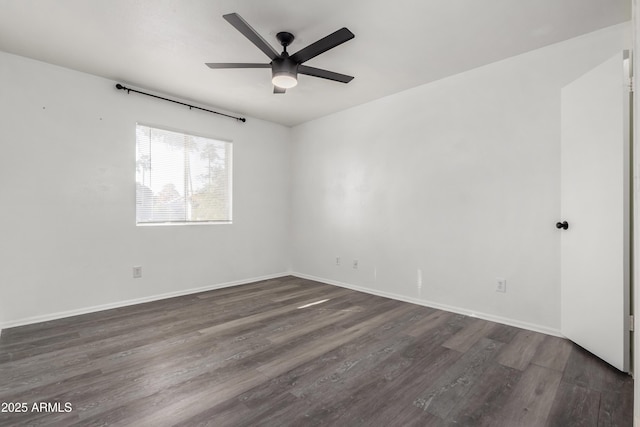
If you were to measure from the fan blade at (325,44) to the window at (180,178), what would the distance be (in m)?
2.30

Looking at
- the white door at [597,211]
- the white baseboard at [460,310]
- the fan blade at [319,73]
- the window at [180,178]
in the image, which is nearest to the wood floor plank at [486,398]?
the white door at [597,211]

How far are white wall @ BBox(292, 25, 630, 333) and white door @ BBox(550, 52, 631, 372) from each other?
18 centimetres

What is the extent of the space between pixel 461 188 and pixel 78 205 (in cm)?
398

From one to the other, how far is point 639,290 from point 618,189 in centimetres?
149

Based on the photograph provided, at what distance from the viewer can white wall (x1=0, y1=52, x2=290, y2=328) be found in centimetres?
283

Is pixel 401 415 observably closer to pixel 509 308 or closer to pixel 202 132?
pixel 509 308

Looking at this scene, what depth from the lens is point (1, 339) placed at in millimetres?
2484

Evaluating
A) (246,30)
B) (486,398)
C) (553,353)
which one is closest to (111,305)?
(246,30)

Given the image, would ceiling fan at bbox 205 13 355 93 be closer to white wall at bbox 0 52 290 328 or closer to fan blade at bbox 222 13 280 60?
fan blade at bbox 222 13 280 60

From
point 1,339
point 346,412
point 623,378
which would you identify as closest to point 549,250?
point 623,378

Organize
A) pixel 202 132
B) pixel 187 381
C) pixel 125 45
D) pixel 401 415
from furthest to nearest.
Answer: pixel 202 132, pixel 125 45, pixel 187 381, pixel 401 415

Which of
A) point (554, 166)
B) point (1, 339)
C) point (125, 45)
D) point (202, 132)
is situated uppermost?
point (125, 45)

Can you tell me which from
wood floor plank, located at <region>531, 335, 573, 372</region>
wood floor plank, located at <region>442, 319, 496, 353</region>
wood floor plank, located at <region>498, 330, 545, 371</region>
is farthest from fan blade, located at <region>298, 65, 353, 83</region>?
wood floor plank, located at <region>531, 335, 573, 372</region>

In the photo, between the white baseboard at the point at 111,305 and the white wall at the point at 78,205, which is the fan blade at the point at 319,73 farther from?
the white baseboard at the point at 111,305
